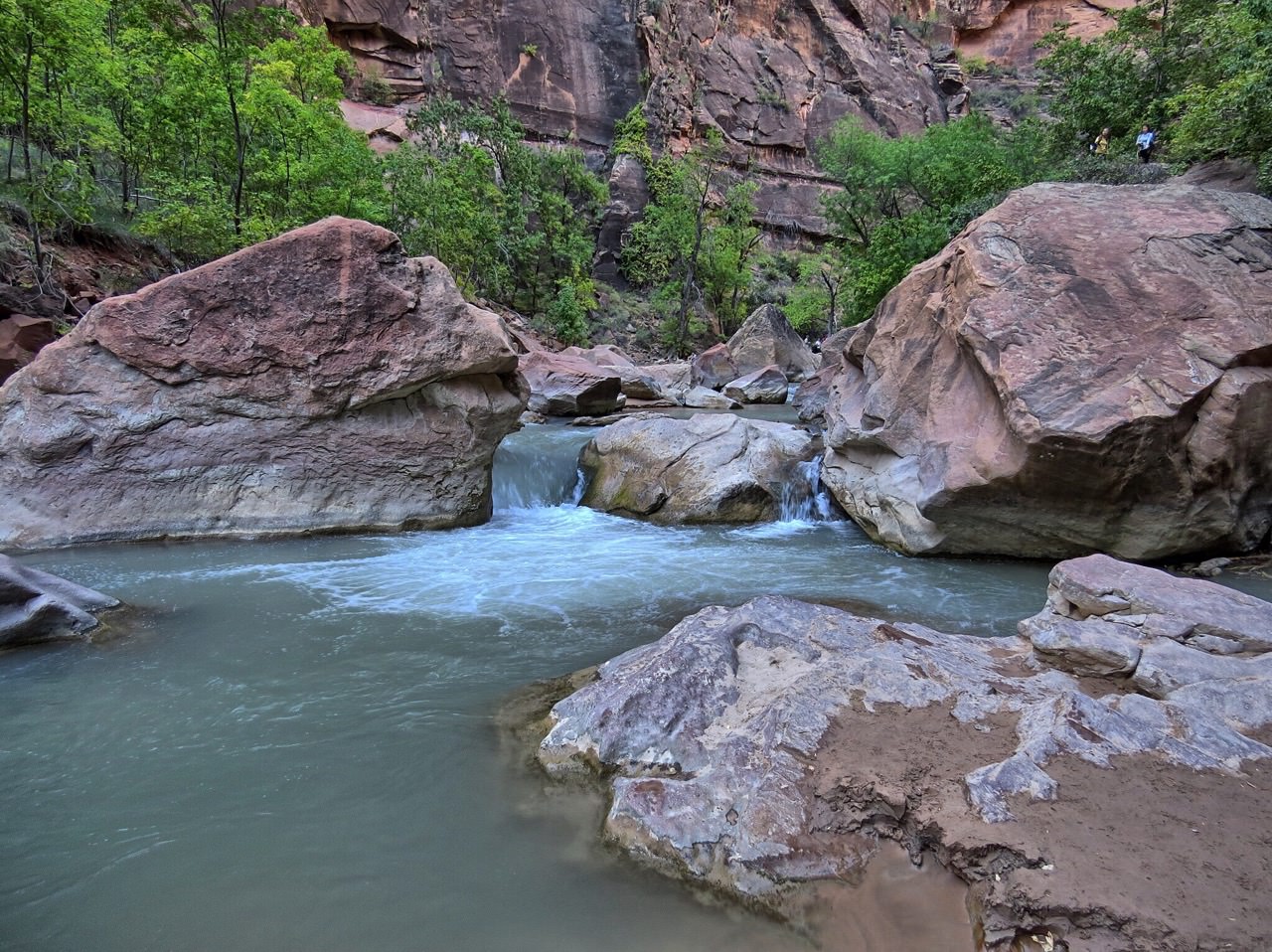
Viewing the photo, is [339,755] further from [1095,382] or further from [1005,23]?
[1005,23]

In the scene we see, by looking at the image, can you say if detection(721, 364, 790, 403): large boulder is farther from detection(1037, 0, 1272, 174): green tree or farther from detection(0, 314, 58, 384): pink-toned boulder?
detection(0, 314, 58, 384): pink-toned boulder

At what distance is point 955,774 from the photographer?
2.53 metres

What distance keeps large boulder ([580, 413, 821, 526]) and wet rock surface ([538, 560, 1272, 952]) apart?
503 cm

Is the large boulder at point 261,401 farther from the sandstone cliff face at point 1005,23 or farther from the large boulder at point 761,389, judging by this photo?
the sandstone cliff face at point 1005,23

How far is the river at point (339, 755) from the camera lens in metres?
2.25

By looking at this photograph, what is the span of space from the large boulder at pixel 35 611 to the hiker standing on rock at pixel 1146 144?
17.0 metres

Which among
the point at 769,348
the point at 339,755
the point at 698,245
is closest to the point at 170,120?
the point at 339,755

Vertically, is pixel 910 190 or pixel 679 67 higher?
pixel 679 67

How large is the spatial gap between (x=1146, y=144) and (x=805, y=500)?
33.8 feet

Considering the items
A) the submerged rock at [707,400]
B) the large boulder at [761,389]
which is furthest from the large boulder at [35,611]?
the large boulder at [761,389]

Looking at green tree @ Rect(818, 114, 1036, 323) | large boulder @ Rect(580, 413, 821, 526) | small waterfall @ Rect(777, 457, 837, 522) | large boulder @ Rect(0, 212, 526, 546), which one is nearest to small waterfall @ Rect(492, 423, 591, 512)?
large boulder @ Rect(580, 413, 821, 526)

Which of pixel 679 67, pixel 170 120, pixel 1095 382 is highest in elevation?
pixel 679 67

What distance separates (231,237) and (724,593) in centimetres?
1224

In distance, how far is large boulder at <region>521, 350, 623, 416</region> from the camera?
1667cm
